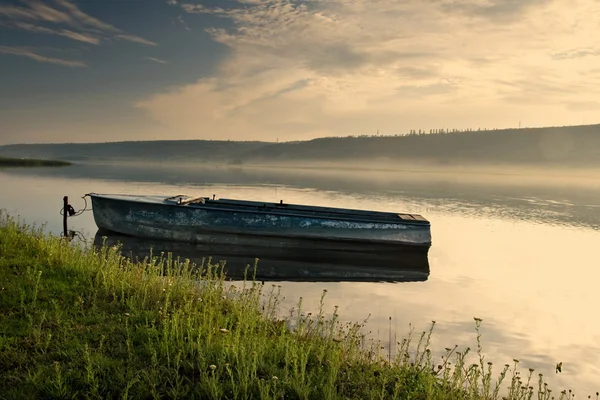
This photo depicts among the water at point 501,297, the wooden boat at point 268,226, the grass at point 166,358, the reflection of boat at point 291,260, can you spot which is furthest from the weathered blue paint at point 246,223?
the grass at point 166,358

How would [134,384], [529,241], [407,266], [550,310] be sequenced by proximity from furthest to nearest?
1. [529,241]
2. [407,266]
3. [550,310]
4. [134,384]

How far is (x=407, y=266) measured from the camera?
61.9 feet

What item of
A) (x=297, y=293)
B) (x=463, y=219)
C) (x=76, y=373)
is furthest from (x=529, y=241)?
(x=76, y=373)

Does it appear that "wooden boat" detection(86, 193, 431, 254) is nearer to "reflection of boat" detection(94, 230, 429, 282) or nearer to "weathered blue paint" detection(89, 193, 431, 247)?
"weathered blue paint" detection(89, 193, 431, 247)

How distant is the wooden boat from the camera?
20344 millimetres

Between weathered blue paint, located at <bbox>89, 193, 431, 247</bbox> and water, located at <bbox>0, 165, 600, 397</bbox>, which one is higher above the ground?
weathered blue paint, located at <bbox>89, 193, 431, 247</bbox>

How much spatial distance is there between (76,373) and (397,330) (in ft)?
23.0

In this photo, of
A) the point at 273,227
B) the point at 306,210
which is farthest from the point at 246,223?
the point at 306,210

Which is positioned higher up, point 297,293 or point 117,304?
point 117,304

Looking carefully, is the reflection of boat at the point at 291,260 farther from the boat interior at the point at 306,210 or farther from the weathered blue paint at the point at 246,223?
the boat interior at the point at 306,210

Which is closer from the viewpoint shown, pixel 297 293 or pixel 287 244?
pixel 297 293

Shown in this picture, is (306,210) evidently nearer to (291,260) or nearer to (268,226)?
(268,226)

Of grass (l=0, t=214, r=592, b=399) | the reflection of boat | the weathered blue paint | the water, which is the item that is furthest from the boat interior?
grass (l=0, t=214, r=592, b=399)

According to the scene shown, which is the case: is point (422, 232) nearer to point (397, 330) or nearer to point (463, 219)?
point (397, 330)
